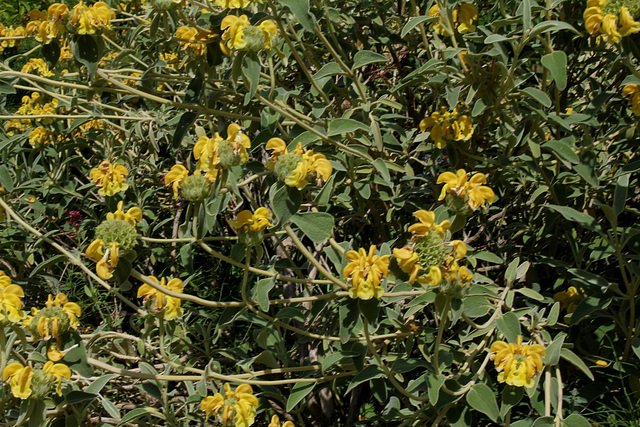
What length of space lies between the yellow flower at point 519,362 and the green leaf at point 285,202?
20.1 inches

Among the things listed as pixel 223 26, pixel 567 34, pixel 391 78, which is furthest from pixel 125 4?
pixel 567 34

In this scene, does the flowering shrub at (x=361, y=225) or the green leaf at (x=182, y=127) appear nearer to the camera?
the flowering shrub at (x=361, y=225)

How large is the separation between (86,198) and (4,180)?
0.68 m

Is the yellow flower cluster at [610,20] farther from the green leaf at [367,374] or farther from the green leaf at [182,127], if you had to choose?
the green leaf at [182,127]

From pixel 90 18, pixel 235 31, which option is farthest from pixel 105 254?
pixel 90 18

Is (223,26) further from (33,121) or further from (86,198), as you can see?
(33,121)

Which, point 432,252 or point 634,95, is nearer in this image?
point 432,252

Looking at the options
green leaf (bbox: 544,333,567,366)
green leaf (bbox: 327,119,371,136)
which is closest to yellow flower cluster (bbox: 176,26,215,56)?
green leaf (bbox: 327,119,371,136)

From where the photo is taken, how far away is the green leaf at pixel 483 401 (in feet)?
3.86

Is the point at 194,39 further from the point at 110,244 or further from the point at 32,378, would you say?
the point at 32,378

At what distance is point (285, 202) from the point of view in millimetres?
1123

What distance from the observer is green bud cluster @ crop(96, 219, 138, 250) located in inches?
45.1

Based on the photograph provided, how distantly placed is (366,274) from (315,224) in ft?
0.55

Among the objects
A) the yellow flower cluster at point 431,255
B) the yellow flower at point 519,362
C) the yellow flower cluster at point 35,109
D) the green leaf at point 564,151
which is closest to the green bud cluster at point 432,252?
the yellow flower cluster at point 431,255
